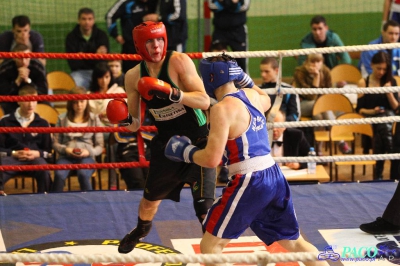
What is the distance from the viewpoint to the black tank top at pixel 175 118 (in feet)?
14.3

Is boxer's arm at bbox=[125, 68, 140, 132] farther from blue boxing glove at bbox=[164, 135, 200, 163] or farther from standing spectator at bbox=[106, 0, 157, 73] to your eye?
standing spectator at bbox=[106, 0, 157, 73]

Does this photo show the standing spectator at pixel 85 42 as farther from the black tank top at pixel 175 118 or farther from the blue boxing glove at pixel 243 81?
the blue boxing glove at pixel 243 81

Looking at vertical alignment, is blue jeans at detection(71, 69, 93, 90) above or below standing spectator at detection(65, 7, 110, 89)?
below

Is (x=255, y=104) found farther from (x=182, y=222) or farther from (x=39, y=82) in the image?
(x=39, y=82)

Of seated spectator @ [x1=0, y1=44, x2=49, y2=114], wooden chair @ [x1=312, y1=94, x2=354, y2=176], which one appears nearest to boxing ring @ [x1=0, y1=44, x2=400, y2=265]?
wooden chair @ [x1=312, y1=94, x2=354, y2=176]

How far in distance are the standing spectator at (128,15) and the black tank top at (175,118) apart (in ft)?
14.8

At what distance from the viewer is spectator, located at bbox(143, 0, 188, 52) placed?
8.72 metres

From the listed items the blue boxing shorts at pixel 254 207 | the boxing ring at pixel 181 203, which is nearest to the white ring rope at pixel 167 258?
the blue boxing shorts at pixel 254 207

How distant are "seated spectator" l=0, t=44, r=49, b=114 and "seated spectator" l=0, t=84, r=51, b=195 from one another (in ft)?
Answer: 2.70

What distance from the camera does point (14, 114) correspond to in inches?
266

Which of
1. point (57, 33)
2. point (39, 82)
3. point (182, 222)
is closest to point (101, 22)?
point (57, 33)

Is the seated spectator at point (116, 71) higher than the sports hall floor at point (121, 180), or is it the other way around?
the seated spectator at point (116, 71)

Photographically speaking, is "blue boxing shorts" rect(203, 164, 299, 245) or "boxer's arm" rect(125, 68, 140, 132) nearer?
"blue boxing shorts" rect(203, 164, 299, 245)

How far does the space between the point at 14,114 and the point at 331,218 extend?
299cm
